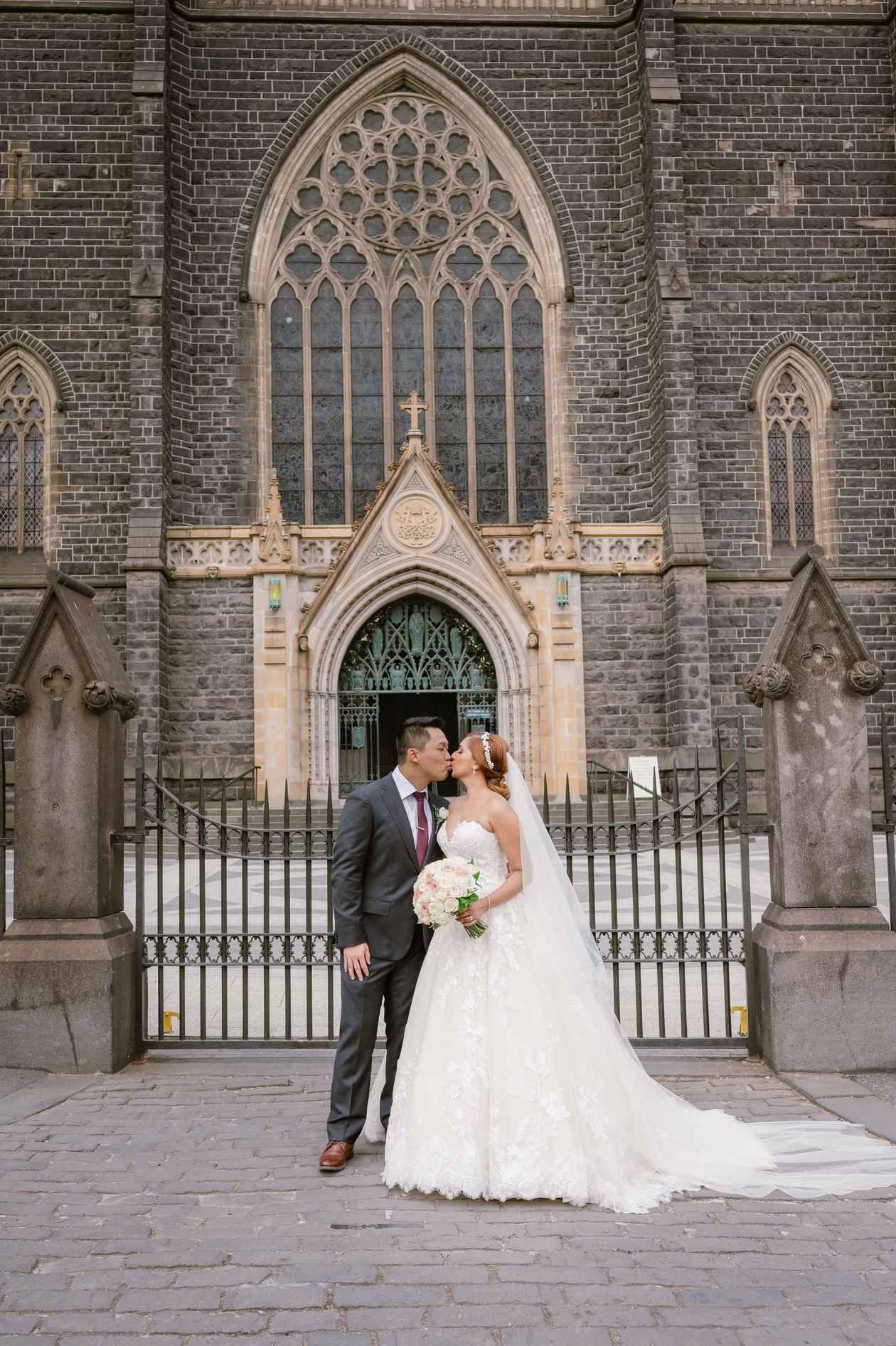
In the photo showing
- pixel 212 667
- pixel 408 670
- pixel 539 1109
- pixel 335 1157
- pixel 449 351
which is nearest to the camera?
pixel 539 1109

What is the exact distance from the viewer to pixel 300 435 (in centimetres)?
1995

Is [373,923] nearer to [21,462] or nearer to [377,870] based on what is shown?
[377,870]

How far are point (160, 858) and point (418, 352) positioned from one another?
51.5ft

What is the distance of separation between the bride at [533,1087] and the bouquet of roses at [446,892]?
0.07m

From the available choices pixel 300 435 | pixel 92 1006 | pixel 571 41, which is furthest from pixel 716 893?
pixel 571 41

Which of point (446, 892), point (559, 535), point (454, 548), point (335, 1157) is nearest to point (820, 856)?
point (446, 892)

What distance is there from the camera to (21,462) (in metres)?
19.4

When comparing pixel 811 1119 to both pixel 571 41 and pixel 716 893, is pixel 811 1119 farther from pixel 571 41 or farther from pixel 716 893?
pixel 571 41

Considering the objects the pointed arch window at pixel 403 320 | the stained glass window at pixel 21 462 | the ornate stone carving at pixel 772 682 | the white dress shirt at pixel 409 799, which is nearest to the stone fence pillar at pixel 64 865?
the white dress shirt at pixel 409 799

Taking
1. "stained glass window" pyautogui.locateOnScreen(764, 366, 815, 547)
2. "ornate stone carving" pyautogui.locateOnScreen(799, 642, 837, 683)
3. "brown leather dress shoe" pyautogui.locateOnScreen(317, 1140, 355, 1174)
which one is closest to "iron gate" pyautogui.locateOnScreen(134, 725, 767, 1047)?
"ornate stone carving" pyautogui.locateOnScreen(799, 642, 837, 683)

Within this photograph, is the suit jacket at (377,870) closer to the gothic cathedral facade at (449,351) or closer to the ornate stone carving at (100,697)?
the ornate stone carving at (100,697)

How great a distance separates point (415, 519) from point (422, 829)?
14.2 m

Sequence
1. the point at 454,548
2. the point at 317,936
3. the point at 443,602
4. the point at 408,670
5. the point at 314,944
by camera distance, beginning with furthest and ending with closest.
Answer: the point at 408,670 < the point at 443,602 < the point at 454,548 < the point at 314,944 < the point at 317,936

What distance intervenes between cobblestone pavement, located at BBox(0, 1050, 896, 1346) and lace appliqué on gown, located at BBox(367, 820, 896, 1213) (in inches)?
4.5
